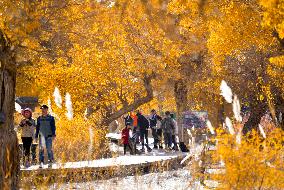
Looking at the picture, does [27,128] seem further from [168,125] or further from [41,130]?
[168,125]

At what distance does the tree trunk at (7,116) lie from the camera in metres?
9.98

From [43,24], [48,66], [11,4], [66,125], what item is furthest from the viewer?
[48,66]

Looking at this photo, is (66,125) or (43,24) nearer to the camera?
(43,24)

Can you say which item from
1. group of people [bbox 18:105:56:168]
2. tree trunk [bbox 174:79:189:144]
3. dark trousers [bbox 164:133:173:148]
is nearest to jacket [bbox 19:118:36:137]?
group of people [bbox 18:105:56:168]

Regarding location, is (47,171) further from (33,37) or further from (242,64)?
(242,64)

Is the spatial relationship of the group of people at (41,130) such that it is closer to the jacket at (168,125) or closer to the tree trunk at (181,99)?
the jacket at (168,125)

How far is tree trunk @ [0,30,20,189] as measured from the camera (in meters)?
9.98

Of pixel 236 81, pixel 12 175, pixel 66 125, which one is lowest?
pixel 12 175

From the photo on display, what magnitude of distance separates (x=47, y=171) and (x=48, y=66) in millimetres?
9761

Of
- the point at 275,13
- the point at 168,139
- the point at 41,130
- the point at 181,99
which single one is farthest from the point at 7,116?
the point at 181,99

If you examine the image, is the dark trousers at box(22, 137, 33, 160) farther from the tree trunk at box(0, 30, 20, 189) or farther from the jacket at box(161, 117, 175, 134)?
the jacket at box(161, 117, 175, 134)

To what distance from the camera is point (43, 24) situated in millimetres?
10523

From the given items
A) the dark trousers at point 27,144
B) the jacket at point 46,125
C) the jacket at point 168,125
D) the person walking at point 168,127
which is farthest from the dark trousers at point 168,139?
the jacket at point 46,125

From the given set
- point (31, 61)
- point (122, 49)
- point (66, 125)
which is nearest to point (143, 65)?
point (122, 49)
